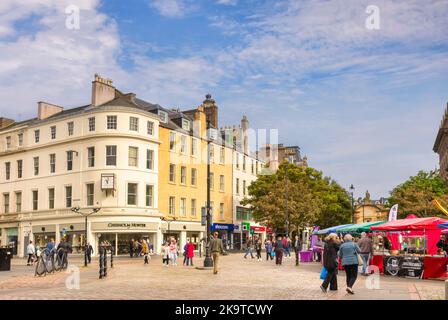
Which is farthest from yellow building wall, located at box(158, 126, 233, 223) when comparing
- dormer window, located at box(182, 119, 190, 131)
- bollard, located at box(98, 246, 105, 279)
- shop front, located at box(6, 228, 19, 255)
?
bollard, located at box(98, 246, 105, 279)

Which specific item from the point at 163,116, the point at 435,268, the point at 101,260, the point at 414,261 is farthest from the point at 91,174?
the point at 435,268

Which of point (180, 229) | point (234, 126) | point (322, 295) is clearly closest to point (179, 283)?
point (322, 295)

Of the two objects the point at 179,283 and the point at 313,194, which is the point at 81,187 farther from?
the point at 179,283

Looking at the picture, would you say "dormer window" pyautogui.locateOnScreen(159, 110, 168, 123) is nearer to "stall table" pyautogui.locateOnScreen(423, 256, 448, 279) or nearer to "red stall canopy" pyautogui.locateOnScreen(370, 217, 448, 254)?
"red stall canopy" pyautogui.locateOnScreen(370, 217, 448, 254)

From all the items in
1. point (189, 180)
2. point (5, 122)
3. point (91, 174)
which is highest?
point (5, 122)

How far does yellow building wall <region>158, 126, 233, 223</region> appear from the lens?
5175cm

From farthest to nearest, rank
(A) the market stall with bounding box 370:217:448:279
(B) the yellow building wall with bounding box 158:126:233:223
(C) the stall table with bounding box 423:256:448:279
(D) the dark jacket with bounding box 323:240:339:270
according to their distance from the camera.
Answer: (B) the yellow building wall with bounding box 158:126:233:223
(A) the market stall with bounding box 370:217:448:279
(C) the stall table with bounding box 423:256:448:279
(D) the dark jacket with bounding box 323:240:339:270

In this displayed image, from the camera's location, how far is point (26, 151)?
5416 centimetres

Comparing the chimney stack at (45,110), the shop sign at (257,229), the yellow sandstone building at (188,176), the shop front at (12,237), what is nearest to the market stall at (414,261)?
the yellow sandstone building at (188,176)

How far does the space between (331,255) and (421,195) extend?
47.2 metres

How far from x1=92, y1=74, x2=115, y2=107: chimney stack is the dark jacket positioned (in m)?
38.3

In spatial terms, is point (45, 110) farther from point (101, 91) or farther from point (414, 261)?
point (414, 261)

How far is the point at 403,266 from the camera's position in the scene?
22.5 meters
